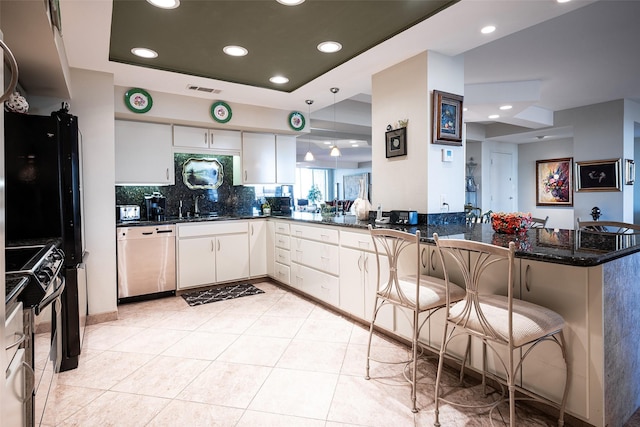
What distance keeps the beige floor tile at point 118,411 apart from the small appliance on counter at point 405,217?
2.17m

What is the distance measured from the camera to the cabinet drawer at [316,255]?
3.46m

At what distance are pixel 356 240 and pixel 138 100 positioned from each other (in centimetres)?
289

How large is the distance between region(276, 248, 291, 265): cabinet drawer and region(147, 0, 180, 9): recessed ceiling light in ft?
9.00

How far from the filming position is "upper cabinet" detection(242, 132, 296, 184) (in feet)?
16.2

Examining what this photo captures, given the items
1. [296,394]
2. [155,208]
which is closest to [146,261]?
[155,208]

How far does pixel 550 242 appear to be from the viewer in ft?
6.57

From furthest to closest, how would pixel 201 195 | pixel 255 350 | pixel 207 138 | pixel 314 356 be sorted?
pixel 201 195 < pixel 207 138 < pixel 255 350 < pixel 314 356

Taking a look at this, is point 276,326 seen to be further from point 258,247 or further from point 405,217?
point 258,247

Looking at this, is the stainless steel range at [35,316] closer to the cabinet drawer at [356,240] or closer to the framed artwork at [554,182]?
the cabinet drawer at [356,240]

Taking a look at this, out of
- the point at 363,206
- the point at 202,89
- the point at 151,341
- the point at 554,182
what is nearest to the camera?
the point at 151,341

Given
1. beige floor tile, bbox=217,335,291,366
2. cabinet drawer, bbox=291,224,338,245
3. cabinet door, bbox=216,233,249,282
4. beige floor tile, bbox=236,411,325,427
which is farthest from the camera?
cabinet door, bbox=216,233,249,282

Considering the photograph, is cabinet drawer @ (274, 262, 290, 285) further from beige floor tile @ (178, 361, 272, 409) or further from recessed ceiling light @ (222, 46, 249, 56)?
recessed ceiling light @ (222, 46, 249, 56)

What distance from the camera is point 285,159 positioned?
5.27 m

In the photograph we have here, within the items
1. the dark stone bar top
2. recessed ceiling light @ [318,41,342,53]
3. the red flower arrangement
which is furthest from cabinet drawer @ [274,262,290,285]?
the red flower arrangement
